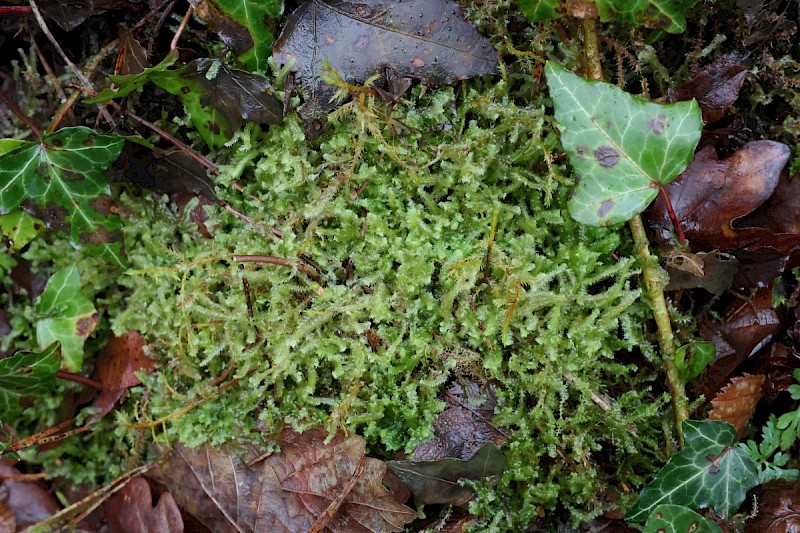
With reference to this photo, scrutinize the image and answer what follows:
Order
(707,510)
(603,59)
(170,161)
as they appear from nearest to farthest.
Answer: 1. (707,510)
2. (603,59)
3. (170,161)

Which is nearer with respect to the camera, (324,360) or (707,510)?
(707,510)

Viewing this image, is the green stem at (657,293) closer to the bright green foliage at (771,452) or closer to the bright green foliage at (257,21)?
the bright green foliage at (771,452)

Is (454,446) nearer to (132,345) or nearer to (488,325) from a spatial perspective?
(488,325)

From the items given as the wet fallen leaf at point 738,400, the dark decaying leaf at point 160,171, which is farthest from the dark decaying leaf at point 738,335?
the dark decaying leaf at point 160,171

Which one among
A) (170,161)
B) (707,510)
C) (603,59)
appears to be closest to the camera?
(707,510)

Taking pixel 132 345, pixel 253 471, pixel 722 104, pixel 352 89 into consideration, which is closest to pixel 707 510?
pixel 722 104

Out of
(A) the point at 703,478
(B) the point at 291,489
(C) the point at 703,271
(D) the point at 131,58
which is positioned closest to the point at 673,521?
(A) the point at 703,478

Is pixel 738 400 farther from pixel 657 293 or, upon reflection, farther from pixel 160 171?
pixel 160 171

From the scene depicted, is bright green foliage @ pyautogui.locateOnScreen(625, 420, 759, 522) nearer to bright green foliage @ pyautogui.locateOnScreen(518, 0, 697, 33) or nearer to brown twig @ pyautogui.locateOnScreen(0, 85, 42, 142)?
bright green foliage @ pyautogui.locateOnScreen(518, 0, 697, 33)

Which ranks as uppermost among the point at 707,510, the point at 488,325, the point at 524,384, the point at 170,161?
the point at 170,161
